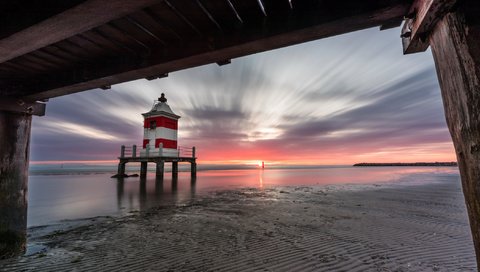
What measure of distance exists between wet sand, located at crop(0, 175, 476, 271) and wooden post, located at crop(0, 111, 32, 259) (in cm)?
A: 41

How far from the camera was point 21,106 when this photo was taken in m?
3.83

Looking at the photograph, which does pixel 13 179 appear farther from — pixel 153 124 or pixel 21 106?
pixel 153 124

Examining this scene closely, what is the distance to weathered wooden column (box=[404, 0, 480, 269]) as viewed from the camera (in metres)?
1.43

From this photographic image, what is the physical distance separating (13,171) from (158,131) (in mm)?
16575

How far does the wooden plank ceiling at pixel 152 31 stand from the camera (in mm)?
1821

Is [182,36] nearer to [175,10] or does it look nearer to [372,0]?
[175,10]

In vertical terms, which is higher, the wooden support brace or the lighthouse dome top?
the lighthouse dome top

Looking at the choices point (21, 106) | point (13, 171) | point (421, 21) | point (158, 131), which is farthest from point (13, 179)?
point (158, 131)

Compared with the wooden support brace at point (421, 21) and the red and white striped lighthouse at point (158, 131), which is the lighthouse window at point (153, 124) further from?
the wooden support brace at point (421, 21)

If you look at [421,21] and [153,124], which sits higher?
[153,124]

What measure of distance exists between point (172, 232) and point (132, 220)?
6.82 feet

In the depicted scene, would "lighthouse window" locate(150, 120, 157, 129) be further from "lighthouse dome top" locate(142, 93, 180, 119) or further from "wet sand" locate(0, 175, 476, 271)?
"wet sand" locate(0, 175, 476, 271)

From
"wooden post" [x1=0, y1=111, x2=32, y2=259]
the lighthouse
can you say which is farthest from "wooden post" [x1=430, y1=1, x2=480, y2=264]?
the lighthouse

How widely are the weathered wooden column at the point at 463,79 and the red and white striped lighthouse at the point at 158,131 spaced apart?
1995cm
